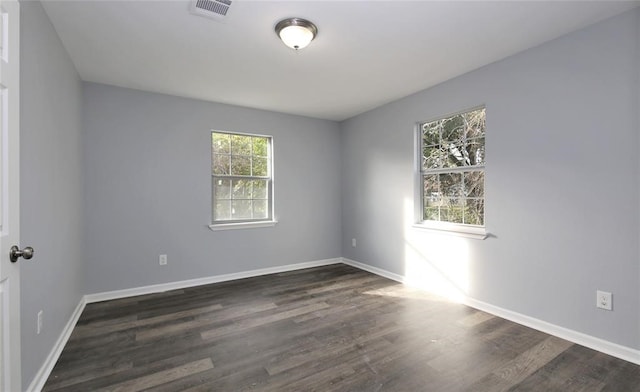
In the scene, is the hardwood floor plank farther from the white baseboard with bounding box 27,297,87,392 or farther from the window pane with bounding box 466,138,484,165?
the window pane with bounding box 466,138,484,165

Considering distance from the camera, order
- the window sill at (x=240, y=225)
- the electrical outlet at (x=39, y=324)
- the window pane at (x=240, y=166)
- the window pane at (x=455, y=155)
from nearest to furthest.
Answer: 1. the electrical outlet at (x=39, y=324)
2. the window pane at (x=455, y=155)
3. the window sill at (x=240, y=225)
4. the window pane at (x=240, y=166)

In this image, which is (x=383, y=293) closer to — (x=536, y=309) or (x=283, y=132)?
(x=536, y=309)

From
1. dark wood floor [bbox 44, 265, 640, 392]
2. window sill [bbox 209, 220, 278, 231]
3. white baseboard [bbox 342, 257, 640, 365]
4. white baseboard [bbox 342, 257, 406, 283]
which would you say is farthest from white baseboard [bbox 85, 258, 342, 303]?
white baseboard [bbox 342, 257, 640, 365]

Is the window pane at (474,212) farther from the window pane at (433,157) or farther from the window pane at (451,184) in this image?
the window pane at (433,157)

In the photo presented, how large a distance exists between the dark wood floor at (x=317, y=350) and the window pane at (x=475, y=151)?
1.51m

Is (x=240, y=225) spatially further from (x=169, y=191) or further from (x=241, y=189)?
(x=169, y=191)

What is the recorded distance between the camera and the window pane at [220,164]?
402cm

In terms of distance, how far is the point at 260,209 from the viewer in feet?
14.4

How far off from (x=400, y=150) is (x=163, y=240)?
3168 mm

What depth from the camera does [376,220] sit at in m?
4.33

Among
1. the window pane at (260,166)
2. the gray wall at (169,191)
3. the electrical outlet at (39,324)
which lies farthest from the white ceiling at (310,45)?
the electrical outlet at (39,324)

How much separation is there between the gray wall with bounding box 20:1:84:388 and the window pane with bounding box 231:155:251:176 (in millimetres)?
1729

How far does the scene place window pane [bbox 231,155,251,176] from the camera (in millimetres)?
4168

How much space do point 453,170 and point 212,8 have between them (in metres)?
2.75
